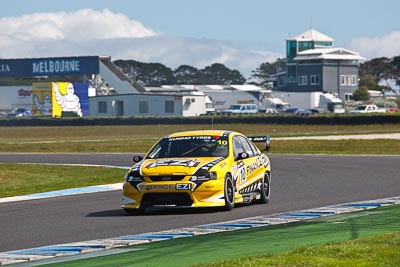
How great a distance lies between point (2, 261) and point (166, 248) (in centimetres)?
182

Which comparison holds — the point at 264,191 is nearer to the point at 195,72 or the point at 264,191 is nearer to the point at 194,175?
the point at 194,175

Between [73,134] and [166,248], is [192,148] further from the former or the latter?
[73,134]

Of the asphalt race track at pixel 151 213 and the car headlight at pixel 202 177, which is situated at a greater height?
the car headlight at pixel 202 177

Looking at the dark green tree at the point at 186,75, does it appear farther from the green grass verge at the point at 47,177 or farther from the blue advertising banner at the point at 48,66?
the green grass verge at the point at 47,177

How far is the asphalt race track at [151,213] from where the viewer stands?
13.6 metres

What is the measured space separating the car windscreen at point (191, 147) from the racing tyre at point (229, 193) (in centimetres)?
67

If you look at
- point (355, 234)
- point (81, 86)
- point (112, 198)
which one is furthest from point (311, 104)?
point (355, 234)

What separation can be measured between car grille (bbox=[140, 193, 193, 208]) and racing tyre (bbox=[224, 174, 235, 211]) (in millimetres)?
616

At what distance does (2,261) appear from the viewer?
10.6 m

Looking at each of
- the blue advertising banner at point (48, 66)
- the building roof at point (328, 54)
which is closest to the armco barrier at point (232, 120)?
the blue advertising banner at point (48, 66)

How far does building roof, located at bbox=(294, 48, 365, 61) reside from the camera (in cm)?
12825

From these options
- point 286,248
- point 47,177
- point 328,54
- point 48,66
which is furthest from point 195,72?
point 286,248

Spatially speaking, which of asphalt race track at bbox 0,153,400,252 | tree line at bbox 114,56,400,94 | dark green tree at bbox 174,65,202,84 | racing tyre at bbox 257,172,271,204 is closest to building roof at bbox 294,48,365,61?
tree line at bbox 114,56,400,94

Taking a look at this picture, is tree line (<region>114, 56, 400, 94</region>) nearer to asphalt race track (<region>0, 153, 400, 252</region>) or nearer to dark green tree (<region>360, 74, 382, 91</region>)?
dark green tree (<region>360, 74, 382, 91</region>)
